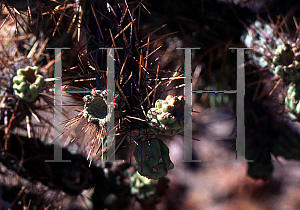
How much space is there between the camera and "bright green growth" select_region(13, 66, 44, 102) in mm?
1191

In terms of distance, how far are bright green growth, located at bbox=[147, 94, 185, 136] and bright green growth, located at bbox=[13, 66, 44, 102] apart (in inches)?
21.0

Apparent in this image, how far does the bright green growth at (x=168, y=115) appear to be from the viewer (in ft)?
2.78

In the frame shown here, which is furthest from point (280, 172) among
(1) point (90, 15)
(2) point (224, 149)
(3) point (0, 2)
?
(3) point (0, 2)

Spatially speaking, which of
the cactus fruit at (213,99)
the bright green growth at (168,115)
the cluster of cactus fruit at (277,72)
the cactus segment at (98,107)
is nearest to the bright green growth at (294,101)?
the cluster of cactus fruit at (277,72)

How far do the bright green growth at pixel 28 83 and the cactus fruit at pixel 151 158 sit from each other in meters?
0.49

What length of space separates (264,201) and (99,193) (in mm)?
1486

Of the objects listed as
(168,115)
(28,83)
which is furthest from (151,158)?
(28,83)

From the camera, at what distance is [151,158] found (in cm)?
95

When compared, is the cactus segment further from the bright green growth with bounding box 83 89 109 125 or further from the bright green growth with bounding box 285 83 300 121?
the bright green growth with bounding box 285 83 300 121

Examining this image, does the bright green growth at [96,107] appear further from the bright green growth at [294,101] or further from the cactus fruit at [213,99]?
the cactus fruit at [213,99]

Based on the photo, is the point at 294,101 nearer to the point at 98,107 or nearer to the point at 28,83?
the point at 98,107

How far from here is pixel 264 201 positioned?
249 cm

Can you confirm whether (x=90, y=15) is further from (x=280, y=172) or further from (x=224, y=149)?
(x=280, y=172)

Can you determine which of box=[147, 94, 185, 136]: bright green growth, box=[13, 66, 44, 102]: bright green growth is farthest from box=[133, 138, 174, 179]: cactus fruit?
box=[13, 66, 44, 102]: bright green growth
